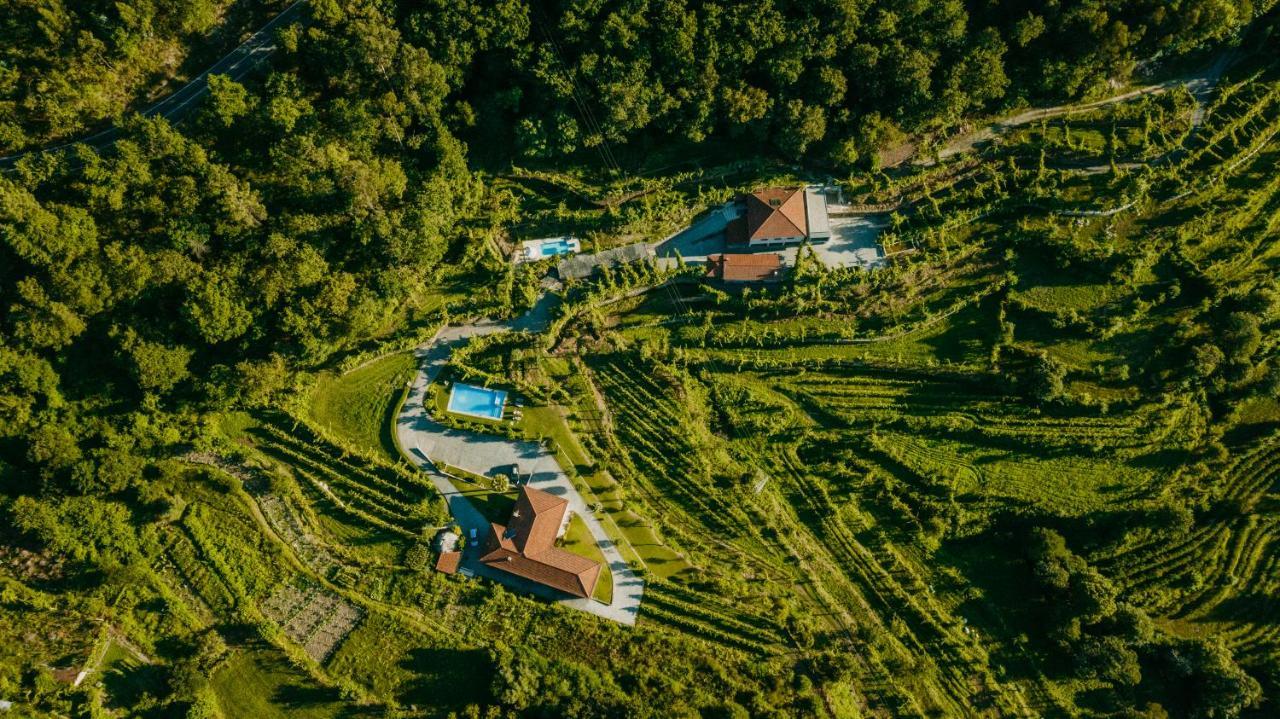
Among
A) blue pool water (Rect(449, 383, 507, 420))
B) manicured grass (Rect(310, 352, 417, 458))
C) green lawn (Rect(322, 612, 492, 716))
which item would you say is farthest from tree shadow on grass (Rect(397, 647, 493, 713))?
blue pool water (Rect(449, 383, 507, 420))

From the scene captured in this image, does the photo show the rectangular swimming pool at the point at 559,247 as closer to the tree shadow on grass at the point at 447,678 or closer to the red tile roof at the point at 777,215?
the red tile roof at the point at 777,215

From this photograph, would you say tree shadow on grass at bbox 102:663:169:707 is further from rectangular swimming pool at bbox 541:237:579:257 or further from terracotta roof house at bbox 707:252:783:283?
terracotta roof house at bbox 707:252:783:283

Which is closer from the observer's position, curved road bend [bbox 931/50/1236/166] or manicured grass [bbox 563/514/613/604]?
manicured grass [bbox 563/514/613/604]

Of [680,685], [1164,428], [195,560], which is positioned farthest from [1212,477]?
[195,560]

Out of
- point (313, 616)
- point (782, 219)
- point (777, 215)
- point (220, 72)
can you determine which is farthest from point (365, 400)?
point (782, 219)

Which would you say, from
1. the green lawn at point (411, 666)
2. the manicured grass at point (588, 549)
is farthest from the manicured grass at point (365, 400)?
the manicured grass at point (588, 549)

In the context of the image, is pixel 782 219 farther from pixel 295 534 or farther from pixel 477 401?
pixel 295 534

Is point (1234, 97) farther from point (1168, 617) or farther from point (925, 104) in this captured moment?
point (1168, 617)
